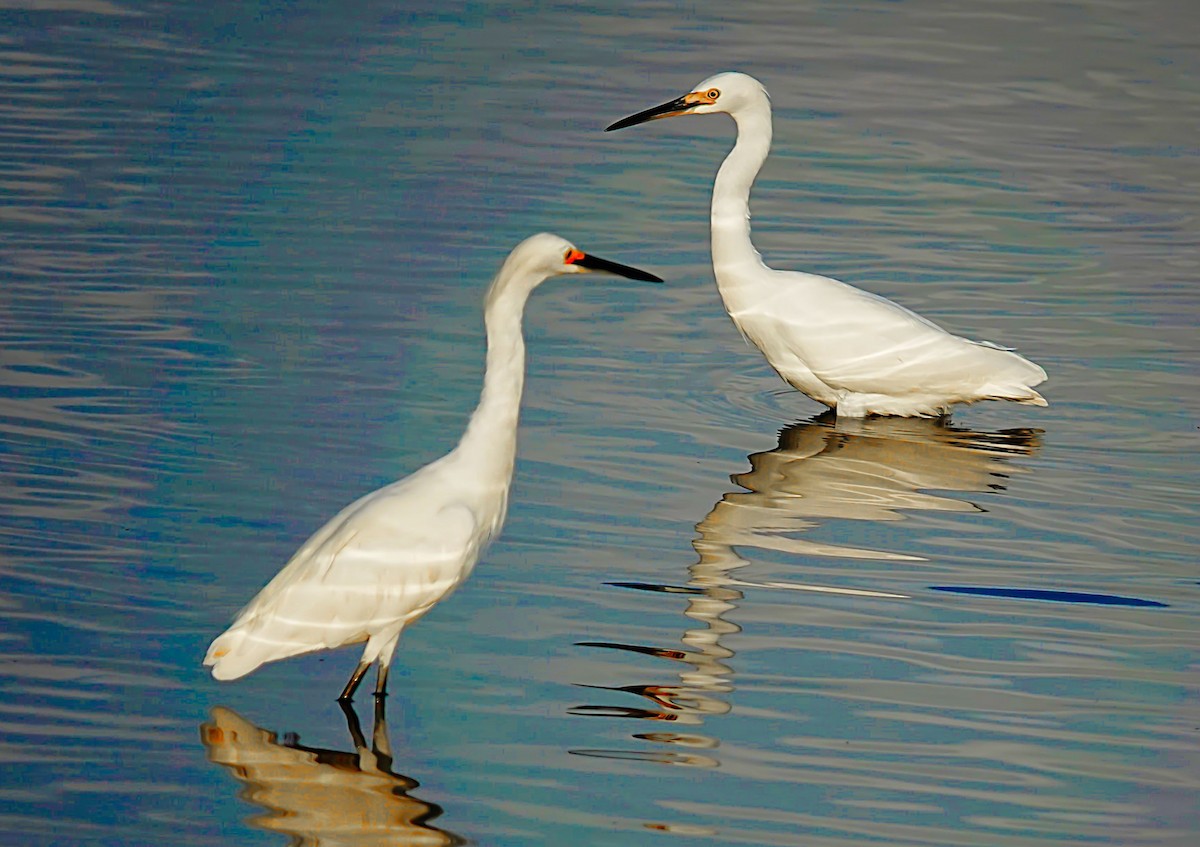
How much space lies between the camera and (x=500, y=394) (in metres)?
5.62

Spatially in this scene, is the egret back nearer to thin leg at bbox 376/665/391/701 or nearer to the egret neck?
thin leg at bbox 376/665/391/701

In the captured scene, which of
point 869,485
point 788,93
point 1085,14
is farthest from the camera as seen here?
point 1085,14

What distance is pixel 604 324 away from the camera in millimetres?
9633

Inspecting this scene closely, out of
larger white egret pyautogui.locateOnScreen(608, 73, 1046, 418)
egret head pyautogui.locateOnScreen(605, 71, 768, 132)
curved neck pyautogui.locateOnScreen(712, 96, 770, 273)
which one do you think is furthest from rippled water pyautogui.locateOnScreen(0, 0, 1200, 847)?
egret head pyautogui.locateOnScreen(605, 71, 768, 132)

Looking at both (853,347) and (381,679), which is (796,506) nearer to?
(853,347)

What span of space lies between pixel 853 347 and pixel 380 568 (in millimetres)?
3946

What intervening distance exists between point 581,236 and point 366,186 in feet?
5.66

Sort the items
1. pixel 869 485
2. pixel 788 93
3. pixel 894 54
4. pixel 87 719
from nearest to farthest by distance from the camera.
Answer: pixel 87 719 < pixel 869 485 < pixel 788 93 < pixel 894 54

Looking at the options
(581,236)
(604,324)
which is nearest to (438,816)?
(604,324)

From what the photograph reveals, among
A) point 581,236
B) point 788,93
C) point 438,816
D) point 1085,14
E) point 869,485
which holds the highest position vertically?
point 1085,14

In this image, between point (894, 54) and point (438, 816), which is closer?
point (438, 816)

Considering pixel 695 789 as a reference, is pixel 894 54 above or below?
above

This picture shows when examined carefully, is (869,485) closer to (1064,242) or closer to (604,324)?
(604,324)

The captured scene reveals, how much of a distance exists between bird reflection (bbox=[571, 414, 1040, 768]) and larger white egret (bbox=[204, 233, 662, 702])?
1.93 feet
